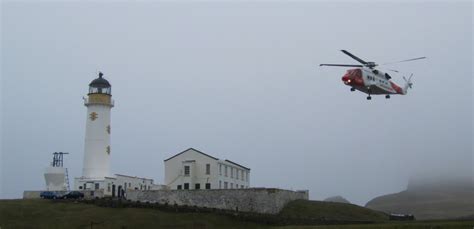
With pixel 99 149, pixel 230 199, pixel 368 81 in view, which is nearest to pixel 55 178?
pixel 99 149

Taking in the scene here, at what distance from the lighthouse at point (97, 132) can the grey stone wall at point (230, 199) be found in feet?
45.3

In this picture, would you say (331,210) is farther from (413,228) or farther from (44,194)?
(44,194)

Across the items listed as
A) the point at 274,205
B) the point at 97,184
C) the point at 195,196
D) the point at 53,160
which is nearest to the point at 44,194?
the point at 97,184

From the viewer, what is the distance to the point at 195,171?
61.6m

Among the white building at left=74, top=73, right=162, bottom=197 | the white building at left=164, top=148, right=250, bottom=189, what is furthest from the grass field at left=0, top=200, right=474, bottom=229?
the white building at left=164, top=148, right=250, bottom=189

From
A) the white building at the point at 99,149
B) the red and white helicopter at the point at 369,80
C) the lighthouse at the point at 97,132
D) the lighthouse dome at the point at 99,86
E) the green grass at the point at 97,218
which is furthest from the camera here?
the lighthouse dome at the point at 99,86

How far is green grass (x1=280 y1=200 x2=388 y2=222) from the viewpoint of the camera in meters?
51.9

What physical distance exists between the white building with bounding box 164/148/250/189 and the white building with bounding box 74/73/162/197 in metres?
5.61

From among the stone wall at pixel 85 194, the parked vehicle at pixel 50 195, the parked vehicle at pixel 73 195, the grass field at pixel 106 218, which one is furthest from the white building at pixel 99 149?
the grass field at pixel 106 218

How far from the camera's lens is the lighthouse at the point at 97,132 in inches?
2569

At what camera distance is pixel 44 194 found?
5681cm

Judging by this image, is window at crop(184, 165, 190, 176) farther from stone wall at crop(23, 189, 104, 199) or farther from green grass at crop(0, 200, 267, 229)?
green grass at crop(0, 200, 267, 229)

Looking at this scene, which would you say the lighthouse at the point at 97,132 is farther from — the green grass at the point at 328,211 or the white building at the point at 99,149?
the green grass at the point at 328,211

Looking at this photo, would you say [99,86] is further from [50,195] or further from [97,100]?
[50,195]
